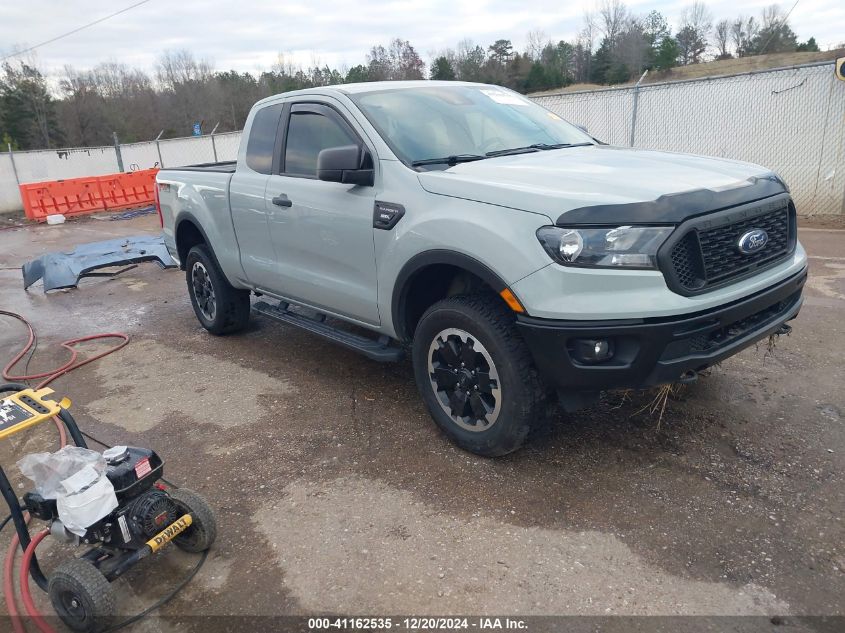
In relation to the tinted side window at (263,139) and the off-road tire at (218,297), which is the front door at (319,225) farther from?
the off-road tire at (218,297)

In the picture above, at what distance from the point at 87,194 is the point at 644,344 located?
60.2 feet

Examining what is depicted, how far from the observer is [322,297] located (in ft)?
14.5

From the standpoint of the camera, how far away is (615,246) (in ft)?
9.25

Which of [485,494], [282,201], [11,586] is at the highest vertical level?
[282,201]

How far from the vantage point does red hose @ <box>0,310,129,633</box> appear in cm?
260

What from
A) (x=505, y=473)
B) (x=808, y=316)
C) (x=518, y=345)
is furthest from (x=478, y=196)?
(x=808, y=316)

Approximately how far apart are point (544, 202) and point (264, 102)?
9.99ft

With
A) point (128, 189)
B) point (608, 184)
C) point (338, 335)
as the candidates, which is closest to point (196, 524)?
point (338, 335)

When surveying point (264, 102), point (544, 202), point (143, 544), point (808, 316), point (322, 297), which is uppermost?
point (264, 102)

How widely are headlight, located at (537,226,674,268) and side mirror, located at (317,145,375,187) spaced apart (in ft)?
4.63

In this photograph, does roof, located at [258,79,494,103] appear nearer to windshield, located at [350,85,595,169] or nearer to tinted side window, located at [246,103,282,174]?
windshield, located at [350,85,595,169]

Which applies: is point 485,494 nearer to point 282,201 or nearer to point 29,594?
point 29,594

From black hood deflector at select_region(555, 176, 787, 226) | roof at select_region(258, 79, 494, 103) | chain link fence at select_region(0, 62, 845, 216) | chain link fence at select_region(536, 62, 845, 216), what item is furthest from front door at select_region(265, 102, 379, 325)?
chain link fence at select_region(0, 62, 845, 216)

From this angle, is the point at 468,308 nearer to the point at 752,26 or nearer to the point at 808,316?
the point at 808,316
